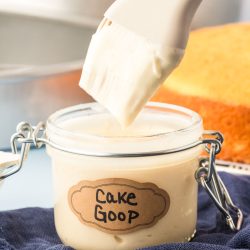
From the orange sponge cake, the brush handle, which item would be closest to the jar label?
the brush handle

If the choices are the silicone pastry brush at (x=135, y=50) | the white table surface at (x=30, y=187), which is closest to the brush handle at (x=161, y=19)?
the silicone pastry brush at (x=135, y=50)

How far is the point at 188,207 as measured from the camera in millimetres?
593

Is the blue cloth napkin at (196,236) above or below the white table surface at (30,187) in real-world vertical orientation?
above

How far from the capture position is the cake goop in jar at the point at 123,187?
0.55 meters

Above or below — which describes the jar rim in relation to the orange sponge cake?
above

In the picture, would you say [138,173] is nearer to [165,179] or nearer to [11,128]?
[165,179]

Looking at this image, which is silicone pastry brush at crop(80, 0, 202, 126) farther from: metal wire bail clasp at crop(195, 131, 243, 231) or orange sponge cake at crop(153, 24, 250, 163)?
orange sponge cake at crop(153, 24, 250, 163)

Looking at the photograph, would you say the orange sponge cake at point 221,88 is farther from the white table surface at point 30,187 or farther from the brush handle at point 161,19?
the brush handle at point 161,19

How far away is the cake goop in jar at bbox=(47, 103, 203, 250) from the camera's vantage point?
553mm

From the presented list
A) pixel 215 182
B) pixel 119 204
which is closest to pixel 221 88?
pixel 215 182

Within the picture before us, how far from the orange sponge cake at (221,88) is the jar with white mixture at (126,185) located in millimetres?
217

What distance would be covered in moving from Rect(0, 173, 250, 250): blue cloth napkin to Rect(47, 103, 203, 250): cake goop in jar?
3cm

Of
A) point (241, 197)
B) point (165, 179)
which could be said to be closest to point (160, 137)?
point (165, 179)

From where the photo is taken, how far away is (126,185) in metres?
0.55
